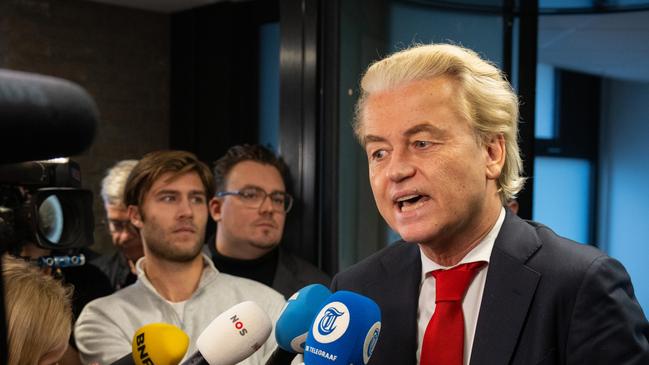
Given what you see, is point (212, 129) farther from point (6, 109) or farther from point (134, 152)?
point (6, 109)

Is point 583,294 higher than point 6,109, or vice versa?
point 6,109

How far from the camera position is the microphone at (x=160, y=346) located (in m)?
1.26

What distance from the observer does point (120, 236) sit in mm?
3057

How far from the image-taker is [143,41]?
493cm

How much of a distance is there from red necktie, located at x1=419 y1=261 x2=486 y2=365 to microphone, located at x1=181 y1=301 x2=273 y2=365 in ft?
0.85

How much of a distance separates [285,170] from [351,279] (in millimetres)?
1600

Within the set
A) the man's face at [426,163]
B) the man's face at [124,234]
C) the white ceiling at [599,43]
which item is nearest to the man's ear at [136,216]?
the man's face at [124,234]

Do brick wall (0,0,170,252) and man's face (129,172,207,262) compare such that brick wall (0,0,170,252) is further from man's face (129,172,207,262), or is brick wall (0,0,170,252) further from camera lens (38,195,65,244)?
camera lens (38,195,65,244)

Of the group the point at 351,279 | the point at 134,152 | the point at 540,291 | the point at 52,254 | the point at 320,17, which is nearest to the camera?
the point at 540,291

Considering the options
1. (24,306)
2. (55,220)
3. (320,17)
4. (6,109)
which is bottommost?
(24,306)

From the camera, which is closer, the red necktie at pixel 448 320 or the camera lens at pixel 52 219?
Result: the red necktie at pixel 448 320

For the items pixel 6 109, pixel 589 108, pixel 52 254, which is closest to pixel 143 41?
pixel 589 108

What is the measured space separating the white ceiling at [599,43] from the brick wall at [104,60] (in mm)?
2546

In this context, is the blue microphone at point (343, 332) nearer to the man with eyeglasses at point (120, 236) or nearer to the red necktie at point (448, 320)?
the red necktie at point (448, 320)
